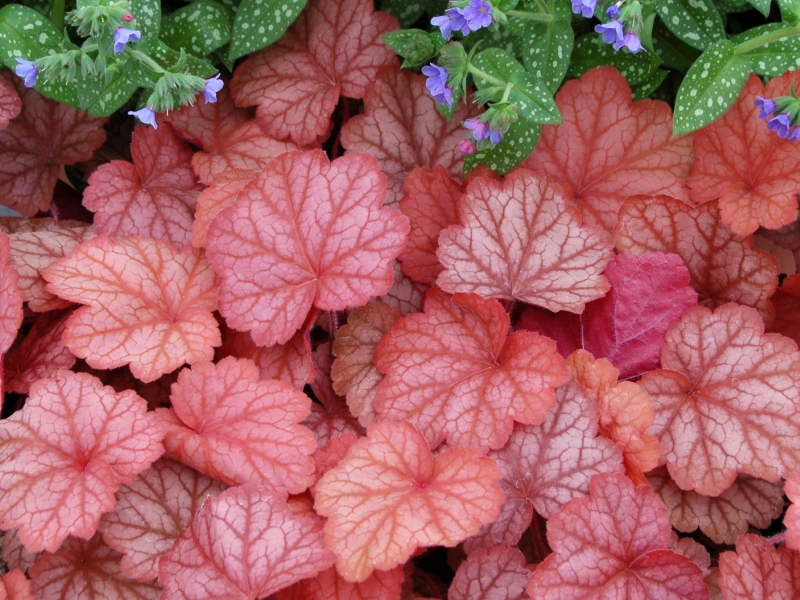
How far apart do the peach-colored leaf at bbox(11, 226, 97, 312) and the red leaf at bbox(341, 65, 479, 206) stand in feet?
1.66

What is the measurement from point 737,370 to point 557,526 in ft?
1.26

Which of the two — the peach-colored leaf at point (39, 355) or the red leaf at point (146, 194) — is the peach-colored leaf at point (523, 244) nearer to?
the red leaf at point (146, 194)

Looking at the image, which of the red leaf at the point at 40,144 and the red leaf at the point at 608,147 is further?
the red leaf at the point at 40,144

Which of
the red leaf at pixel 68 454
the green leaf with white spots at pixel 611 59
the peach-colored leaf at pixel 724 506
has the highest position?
the green leaf with white spots at pixel 611 59

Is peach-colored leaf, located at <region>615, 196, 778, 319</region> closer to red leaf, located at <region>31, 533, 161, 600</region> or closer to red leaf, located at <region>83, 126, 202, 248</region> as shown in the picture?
red leaf, located at <region>83, 126, 202, 248</region>

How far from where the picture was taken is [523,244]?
1169 millimetres

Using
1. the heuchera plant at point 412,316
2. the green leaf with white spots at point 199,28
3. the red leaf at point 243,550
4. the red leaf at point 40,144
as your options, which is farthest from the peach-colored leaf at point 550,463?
the red leaf at point 40,144

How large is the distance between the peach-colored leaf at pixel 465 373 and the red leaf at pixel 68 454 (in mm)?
352

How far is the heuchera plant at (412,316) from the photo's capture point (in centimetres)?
97

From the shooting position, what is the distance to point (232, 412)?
106 centimetres

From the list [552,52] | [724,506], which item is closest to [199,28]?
[552,52]

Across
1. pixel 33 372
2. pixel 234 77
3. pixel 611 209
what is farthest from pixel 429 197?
pixel 33 372

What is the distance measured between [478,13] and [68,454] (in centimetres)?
85

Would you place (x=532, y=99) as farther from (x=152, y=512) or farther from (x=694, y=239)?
(x=152, y=512)
